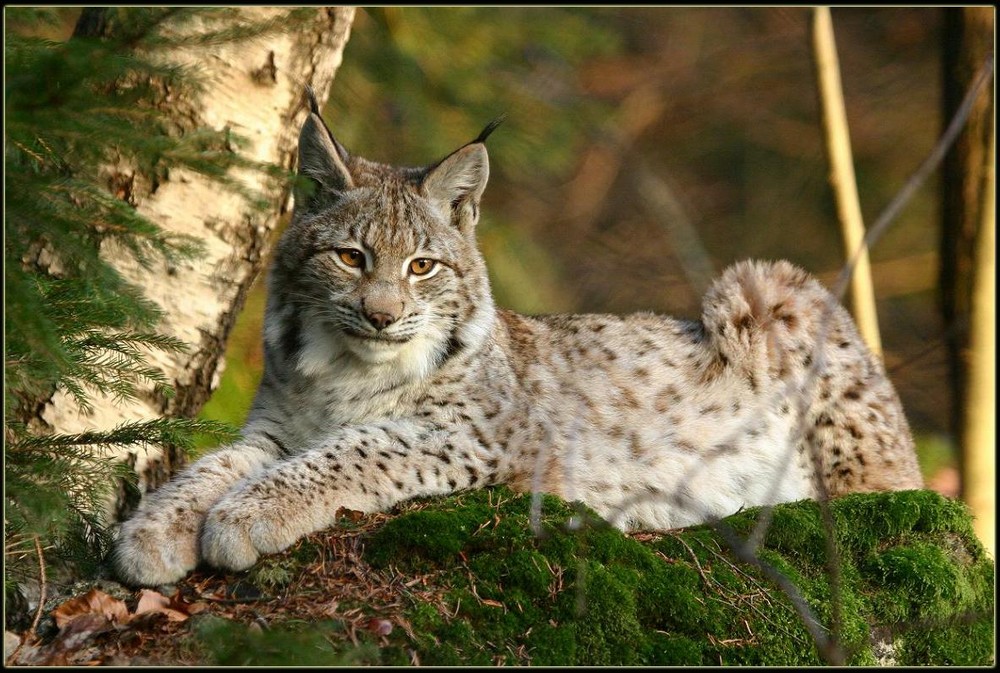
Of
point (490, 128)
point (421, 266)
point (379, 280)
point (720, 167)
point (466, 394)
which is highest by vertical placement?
point (720, 167)

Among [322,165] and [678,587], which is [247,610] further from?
[322,165]

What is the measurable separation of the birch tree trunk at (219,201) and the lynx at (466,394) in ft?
1.68

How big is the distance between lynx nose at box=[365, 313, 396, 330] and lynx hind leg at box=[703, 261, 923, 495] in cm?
195

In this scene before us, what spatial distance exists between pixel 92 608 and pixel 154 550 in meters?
0.29

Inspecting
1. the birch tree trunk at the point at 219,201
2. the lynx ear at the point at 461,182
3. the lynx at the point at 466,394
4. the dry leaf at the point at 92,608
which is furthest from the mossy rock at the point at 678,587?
the birch tree trunk at the point at 219,201

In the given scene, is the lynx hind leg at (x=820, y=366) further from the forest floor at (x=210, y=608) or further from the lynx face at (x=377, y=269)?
the forest floor at (x=210, y=608)

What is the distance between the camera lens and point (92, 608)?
3334 mm

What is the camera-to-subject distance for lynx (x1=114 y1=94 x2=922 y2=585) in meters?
3.99

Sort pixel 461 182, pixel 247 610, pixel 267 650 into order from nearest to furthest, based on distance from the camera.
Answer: pixel 267 650 < pixel 247 610 < pixel 461 182

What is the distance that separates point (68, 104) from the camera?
8.49 ft

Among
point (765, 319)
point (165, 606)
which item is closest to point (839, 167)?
point (765, 319)

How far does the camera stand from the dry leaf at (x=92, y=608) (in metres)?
3.26

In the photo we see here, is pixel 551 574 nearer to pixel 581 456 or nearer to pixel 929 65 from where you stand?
pixel 581 456

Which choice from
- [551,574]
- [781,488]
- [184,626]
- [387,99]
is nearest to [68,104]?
[184,626]
